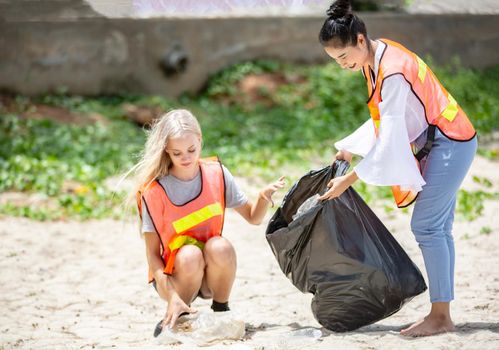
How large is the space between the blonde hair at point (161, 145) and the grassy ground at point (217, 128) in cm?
293

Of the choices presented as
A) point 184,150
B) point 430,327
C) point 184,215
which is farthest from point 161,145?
point 430,327

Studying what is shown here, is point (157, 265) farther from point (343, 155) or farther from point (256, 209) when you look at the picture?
point (343, 155)

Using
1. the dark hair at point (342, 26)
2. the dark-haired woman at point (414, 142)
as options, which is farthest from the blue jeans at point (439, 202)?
the dark hair at point (342, 26)

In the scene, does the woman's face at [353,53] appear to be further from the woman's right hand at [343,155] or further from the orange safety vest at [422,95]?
the woman's right hand at [343,155]

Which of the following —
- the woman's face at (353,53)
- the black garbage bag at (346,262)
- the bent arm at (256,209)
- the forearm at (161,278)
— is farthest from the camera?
the bent arm at (256,209)

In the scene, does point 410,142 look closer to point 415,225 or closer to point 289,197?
point 415,225

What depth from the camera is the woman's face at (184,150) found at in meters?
3.89

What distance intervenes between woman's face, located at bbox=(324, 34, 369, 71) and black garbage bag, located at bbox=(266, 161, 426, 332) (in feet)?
1.80

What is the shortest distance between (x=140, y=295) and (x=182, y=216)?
1.21 metres

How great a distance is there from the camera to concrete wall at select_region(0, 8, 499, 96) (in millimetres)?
10203

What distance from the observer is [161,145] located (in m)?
3.92

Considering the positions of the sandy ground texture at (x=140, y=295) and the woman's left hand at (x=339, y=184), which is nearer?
the woman's left hand at (x=339, y=184)

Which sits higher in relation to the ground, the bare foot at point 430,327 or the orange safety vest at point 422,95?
the orange safety vest at point 422,95

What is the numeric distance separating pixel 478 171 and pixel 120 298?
A: 422 cm
